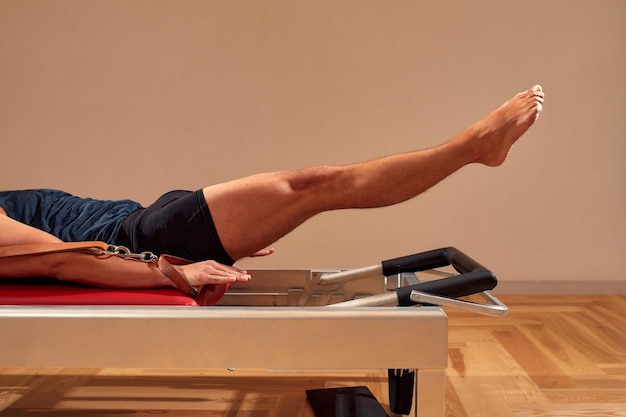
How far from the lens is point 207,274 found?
4.97 feet

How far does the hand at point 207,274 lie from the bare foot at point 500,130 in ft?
2.03

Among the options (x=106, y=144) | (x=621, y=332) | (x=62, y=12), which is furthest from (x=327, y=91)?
(x=621, y=332)

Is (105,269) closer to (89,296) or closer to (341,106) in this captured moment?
(89,296)

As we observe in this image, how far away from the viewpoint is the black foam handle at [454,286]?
1361 millimetres

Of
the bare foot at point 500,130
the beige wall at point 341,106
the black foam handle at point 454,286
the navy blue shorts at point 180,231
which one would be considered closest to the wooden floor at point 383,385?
the navy blue shorts at point 180,231

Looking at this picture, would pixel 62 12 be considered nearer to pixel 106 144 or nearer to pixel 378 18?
pixel 106 144

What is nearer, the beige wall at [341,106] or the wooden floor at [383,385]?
the wooden floor at [383,385]

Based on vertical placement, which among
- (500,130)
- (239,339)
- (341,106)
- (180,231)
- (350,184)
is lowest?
(239,339)

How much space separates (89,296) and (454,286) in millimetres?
753

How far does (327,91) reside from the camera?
3.73 m

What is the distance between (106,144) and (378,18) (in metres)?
1.62

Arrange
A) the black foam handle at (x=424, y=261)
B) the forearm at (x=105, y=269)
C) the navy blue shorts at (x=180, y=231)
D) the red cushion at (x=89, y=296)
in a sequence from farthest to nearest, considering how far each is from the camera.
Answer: the black foam handle at (x=424, y=261) → the navy blue shorts at (x=180, y=231) → the forearm at (x=105, y=269) → the red cushion at (x=89, y=296)

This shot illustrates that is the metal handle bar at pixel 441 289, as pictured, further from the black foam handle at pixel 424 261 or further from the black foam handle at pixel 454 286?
the black foam handle at pixel 424 261

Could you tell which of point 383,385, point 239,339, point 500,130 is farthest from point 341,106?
point 239,339
